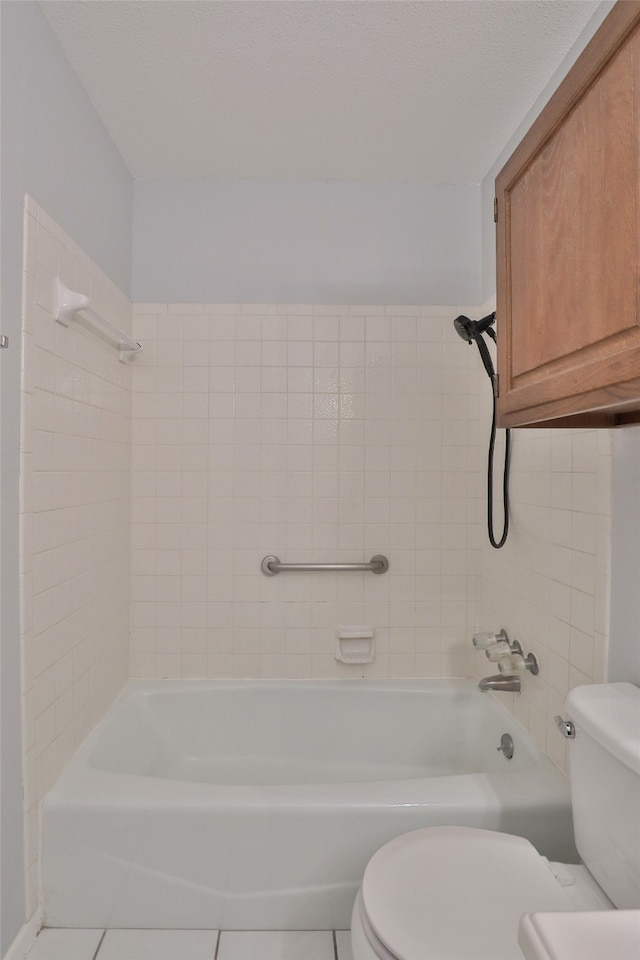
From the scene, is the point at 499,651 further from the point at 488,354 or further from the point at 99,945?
the point at 99,945

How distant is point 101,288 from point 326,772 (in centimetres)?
192

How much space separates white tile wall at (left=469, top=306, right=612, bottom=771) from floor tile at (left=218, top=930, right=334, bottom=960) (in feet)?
2.59

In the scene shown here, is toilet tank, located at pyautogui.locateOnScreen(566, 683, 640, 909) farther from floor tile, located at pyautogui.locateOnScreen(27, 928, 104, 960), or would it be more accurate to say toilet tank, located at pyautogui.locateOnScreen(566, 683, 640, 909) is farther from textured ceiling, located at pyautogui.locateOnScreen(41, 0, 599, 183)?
textured ceiling, located at pyautogui.locateOnScreen(41, 0, 599, 183)

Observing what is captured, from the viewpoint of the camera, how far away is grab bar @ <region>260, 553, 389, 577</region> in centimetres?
225

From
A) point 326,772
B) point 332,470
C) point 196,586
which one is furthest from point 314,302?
point 326,772

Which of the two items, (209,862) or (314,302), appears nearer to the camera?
(209,862)

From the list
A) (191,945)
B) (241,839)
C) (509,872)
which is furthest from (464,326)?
(191,945)

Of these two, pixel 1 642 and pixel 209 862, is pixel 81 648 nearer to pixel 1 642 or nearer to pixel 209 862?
pixel 1 642

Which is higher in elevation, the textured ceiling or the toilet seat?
the textured ceiling

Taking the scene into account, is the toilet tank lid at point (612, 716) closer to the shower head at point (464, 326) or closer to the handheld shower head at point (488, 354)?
the handheld shower head at point (488, 354)

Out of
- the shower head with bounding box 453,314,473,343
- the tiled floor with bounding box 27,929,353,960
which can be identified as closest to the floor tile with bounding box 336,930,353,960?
the tiled floor with bounding box 27,929,353,960

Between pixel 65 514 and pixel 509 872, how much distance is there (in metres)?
1.39

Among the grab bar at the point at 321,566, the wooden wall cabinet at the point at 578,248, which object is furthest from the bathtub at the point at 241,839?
the wooden wall cabinet at the point at 578,248

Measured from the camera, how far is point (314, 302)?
91.1 inches
